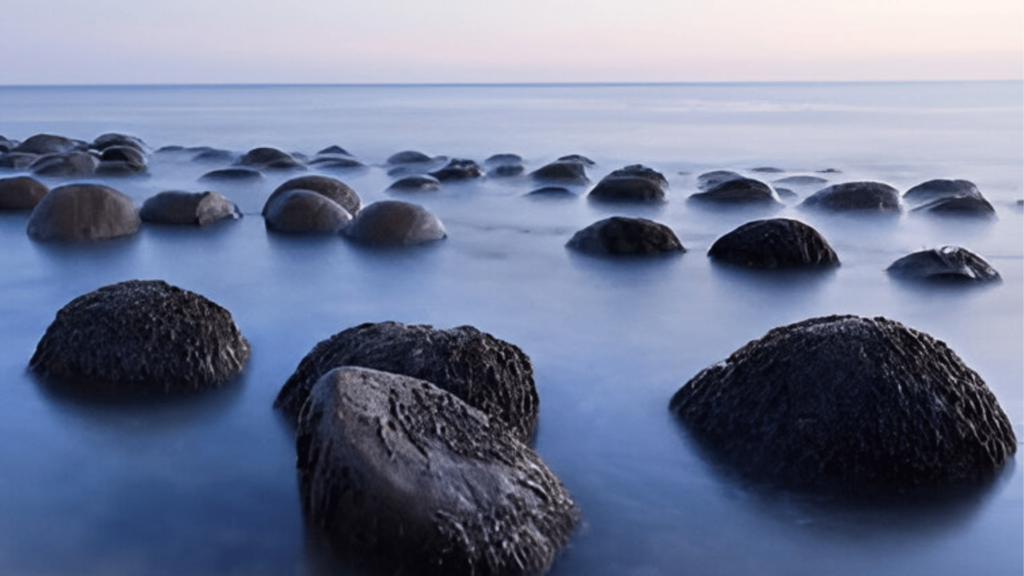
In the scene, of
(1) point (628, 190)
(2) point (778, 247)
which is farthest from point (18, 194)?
(2) point (778, 247)

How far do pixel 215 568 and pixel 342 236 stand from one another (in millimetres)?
7244

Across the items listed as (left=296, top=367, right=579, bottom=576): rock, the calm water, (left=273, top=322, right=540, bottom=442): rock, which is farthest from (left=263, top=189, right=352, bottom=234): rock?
(left=296, top=367, right=579, bottom=576): rock

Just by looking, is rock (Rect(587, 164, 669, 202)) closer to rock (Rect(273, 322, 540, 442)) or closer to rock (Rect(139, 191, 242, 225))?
rock (Rect(139, 191, 242, 225))

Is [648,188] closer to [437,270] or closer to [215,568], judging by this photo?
[437,270]

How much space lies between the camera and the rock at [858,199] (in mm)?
13812

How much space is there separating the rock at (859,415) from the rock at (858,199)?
9.13 m

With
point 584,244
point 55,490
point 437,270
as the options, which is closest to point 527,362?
point 55,490

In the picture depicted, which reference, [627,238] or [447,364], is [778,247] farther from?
[447,364]

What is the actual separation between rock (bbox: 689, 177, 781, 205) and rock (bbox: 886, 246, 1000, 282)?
15.8 feet

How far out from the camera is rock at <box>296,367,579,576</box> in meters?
3.74

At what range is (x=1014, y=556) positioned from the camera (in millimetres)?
4203

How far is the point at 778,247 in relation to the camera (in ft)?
31.0

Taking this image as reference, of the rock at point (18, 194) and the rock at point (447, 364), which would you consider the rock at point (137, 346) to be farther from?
the rock at point (18, 194)

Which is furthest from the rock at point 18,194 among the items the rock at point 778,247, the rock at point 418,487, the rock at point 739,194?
the rock at point 418,487
